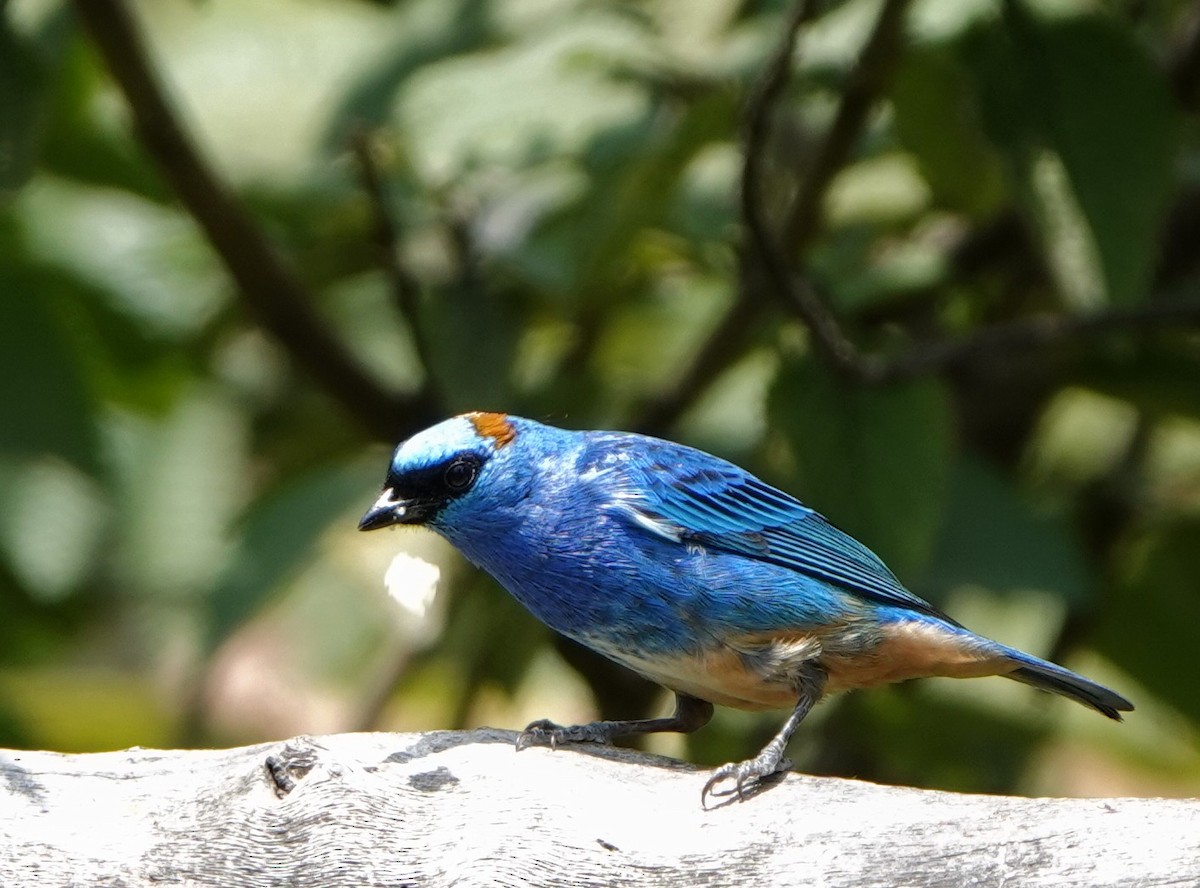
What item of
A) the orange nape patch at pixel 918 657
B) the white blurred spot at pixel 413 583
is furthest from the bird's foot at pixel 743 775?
the white blurred spot at pixel 413 583

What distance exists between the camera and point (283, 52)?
529cm

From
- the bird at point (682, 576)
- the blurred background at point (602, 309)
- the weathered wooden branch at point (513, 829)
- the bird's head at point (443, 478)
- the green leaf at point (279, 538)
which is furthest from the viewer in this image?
the green leaf at point (279, 538)

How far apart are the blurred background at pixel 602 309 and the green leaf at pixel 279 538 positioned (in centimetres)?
1

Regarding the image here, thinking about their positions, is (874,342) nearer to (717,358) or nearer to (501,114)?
(717,358)

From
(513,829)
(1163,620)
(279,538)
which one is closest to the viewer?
(513,829)

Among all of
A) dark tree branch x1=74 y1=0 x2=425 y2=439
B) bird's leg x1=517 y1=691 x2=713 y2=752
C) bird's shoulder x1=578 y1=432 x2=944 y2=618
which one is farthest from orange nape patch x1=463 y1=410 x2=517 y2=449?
dark tree branch x1=74 y1=0 x2=425 y2=439

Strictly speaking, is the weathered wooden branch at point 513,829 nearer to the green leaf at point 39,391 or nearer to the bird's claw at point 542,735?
the bird's claw at point 542,735

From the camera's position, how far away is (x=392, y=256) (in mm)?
4539

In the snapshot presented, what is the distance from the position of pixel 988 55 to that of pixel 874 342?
906 millimetres

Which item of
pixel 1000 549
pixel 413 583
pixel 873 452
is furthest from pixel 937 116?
pixel 413 583

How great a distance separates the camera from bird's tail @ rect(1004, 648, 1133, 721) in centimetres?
358

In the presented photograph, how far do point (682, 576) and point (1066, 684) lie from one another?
802mm

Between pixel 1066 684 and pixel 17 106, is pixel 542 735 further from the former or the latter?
pixel 17 106

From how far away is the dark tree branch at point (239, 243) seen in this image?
431 centimetres
